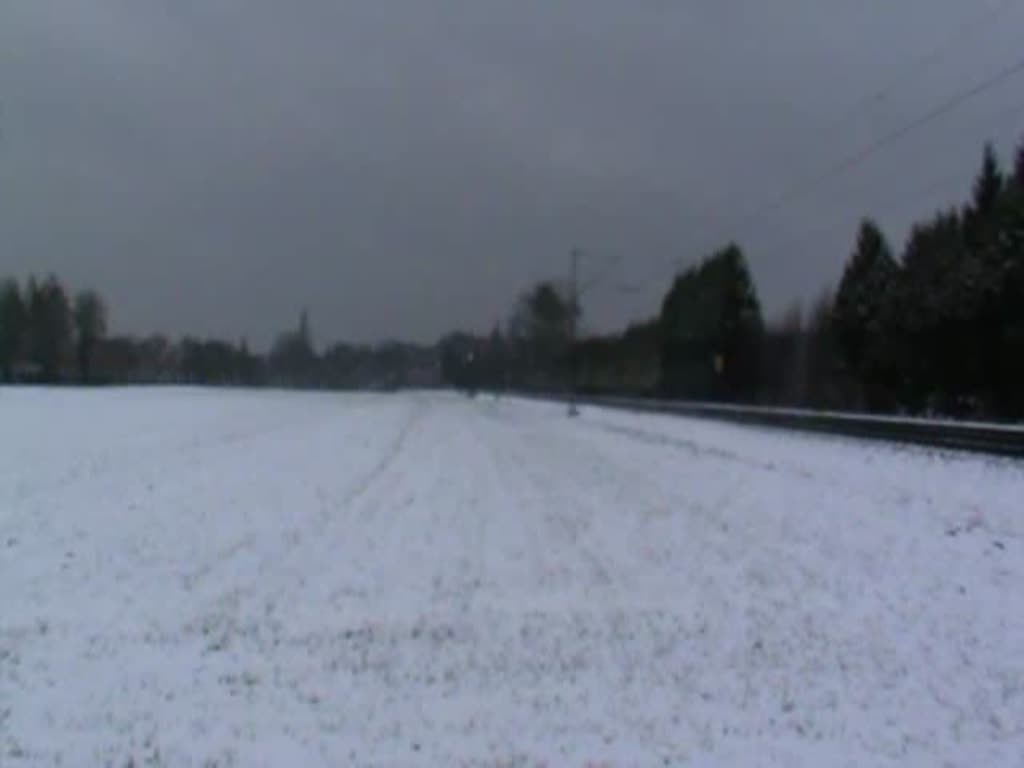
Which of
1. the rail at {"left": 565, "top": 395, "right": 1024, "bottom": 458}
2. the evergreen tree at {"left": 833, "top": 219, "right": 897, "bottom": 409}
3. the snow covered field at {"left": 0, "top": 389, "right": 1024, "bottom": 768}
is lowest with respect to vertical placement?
the snow covered field at {"left": 0, "top": 389, "right": 1024, "bottom": 768}

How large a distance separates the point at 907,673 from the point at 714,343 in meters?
89.0

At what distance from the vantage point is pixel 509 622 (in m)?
11.0

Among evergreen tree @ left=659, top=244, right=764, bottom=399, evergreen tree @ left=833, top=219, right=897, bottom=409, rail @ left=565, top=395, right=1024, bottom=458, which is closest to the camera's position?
rail @ left=565, top=395, right=1024, bottom=458

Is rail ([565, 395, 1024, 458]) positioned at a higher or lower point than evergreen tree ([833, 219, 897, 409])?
lower

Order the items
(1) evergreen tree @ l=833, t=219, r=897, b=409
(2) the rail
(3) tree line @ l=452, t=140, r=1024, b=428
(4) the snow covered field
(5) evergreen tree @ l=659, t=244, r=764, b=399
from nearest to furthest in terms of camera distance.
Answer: (4) the snow covered field
(2) the rail
(3) tree line @ l=452, t=140, r=1024, b=428
(1) evergreen tree @ l=833, t=219, r=897, b=409
(5) evergreen tree @ l=659, t=244, r=764, b=399

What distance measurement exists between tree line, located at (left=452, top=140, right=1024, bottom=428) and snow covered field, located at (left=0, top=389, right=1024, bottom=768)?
3010cm

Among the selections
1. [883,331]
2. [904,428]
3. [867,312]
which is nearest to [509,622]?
[904,428]

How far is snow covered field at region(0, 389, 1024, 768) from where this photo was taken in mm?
7539

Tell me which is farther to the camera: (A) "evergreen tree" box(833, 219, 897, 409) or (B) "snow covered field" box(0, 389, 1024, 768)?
(A) "evergreen tree" box(833, 219, 897, 409)

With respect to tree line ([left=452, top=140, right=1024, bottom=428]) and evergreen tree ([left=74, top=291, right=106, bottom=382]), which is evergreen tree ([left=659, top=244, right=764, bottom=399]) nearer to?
tree line ([left=452, top=140, right=1024, bottom=428])

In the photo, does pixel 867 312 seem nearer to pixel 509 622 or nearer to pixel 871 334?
pixel 871 334

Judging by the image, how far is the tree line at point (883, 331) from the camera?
5191 centimetres

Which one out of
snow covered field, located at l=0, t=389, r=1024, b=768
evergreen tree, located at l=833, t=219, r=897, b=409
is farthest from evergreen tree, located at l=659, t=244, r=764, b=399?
snow covered field, located at l=0, t=389, r=1024, b=768

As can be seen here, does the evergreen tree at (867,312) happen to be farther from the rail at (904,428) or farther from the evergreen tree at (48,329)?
the evergreen tree at (48,329)
